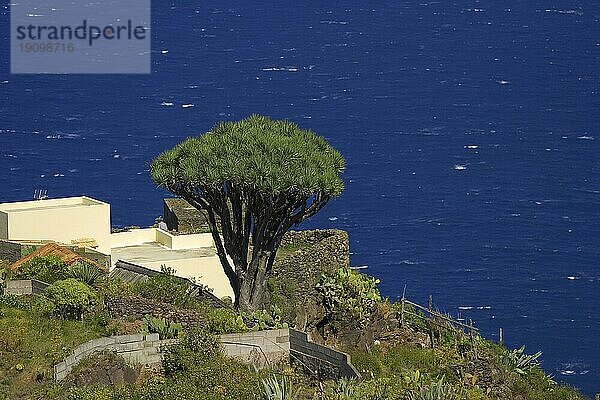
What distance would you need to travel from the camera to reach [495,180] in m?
113

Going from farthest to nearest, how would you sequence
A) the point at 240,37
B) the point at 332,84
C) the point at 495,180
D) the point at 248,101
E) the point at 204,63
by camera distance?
1. the point at 240,37
2. the point at 204,63
3. the point at 332,84
4. the point at 248,101
5. the point at 495,180

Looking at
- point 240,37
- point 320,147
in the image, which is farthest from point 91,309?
point 240,37

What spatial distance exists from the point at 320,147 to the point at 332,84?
375 ft

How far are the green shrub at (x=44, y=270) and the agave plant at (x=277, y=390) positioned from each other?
1163 cm

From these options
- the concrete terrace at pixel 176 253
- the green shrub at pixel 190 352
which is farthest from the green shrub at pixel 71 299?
the concrete terrace at pixel 176 253

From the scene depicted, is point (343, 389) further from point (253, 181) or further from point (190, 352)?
point (253, 181)

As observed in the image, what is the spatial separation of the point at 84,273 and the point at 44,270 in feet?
8.26

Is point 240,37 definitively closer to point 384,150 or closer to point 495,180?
point 384,150

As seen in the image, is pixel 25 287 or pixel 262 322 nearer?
pixel 262 322

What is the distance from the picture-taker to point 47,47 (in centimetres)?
18962

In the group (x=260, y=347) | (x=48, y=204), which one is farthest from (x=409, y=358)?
(x=48, y=204)

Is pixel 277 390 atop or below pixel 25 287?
atop

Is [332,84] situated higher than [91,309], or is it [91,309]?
[91,309]

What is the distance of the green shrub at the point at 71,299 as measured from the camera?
3572cm
